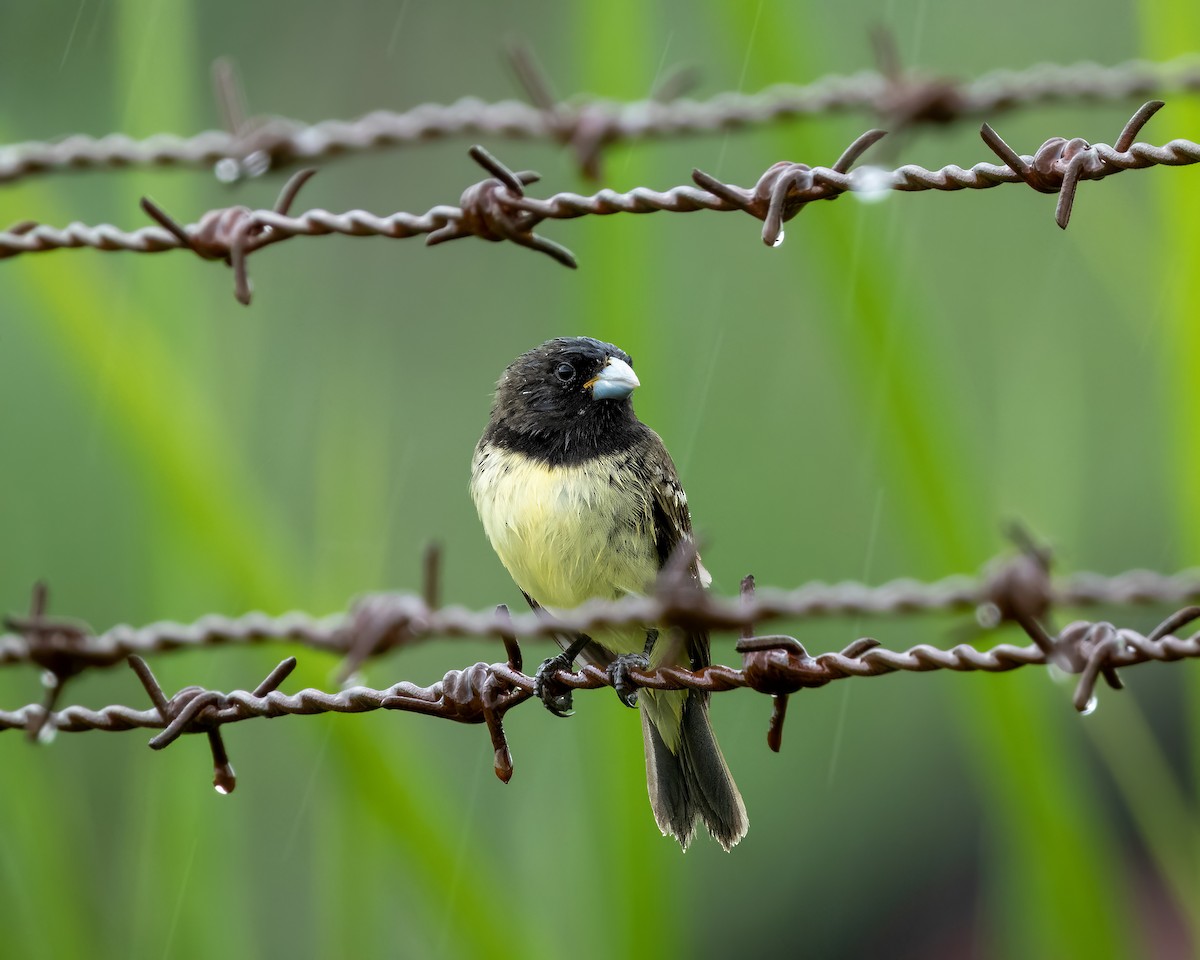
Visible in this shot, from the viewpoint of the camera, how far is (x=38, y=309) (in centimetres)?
337

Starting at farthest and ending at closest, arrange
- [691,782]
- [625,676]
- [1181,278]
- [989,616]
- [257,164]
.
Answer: [691,782]
[1181,278]
[625,676]
[257,164]
[989,616]

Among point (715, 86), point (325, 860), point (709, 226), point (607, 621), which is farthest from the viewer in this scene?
point (709, 226)

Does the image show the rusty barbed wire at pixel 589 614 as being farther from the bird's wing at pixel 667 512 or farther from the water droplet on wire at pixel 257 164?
the bird's wing at pixel 667 512

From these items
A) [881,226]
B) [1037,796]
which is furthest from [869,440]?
[1037,796]

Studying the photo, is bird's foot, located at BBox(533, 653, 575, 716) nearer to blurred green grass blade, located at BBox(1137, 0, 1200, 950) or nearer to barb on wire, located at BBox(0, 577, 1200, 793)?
barb on wire, located at BBox(0, 577, 1200, 793)

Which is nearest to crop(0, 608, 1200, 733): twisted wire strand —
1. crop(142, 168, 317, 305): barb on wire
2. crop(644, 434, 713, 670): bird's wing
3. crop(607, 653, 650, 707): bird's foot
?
crop(607, 653, 650, 707): bird's foot

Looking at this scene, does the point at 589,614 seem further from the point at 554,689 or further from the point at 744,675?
the point at 554,689

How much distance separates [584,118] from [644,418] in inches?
53.1

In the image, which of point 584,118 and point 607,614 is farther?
point 584,118

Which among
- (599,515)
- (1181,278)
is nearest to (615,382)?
(599,515)

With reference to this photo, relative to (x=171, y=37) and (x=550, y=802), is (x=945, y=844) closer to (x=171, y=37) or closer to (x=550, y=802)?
(x=550, y=802)

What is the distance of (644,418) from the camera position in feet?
11.0

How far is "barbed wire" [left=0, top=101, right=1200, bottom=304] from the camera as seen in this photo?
71.9 inches

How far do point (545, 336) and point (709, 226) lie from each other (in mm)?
1017
